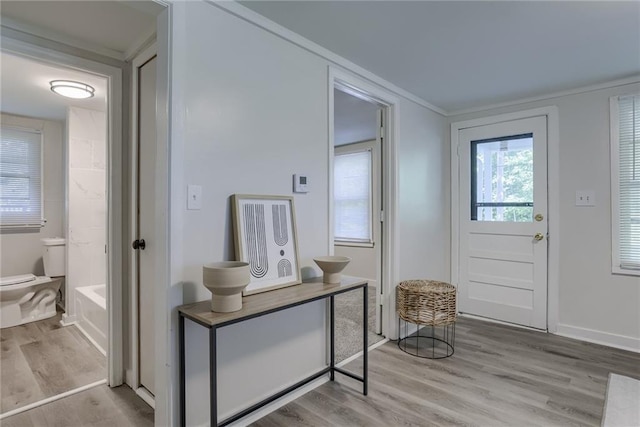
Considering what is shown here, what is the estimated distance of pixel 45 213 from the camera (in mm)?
3973

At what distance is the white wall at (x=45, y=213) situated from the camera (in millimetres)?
3770

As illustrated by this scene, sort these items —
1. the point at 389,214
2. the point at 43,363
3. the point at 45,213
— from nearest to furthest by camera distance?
1. the point at 43,363
2. the point at 389,214
3. the point at 45,213

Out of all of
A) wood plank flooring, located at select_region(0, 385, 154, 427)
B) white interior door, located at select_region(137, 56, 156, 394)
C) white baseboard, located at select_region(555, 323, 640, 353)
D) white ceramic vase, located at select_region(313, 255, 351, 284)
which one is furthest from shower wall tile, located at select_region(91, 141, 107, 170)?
white baseboard, located at select_region(555, 323, 640, 353)

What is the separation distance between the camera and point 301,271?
2111mm

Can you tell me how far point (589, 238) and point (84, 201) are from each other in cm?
487

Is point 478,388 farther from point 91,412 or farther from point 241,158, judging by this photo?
point 91,412

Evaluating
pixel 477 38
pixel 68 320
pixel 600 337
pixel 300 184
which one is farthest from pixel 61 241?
pixel 600 337

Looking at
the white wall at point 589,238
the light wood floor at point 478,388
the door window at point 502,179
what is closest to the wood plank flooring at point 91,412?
the light wood floor at point 478,388

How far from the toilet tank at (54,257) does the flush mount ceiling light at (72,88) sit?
1.74 metres

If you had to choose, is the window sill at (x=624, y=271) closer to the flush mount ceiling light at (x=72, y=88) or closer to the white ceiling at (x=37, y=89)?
the white ceiling at (x=37, y=89)

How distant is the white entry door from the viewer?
319 centimetres

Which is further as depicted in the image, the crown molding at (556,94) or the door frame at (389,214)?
the door frame at (389,214)

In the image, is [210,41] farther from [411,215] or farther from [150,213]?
[411,215]

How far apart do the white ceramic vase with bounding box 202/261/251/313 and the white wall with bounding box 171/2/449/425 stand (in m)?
0.22
